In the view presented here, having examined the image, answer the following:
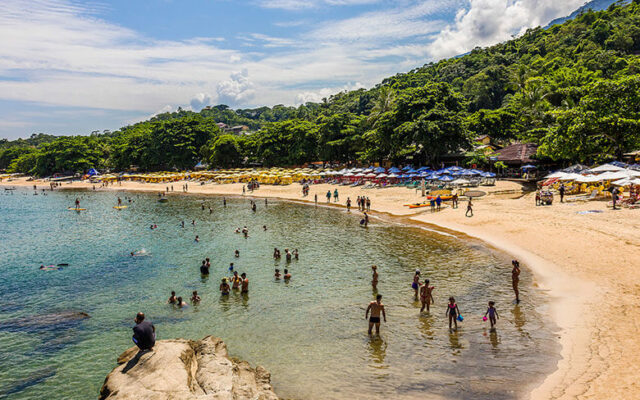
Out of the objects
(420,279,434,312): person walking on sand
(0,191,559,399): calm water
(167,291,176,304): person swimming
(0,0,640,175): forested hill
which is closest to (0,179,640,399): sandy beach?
(0,191,559,399): calm water

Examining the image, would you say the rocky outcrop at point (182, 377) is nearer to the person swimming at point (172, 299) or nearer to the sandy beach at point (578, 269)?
the person swimming at point (172, 299)

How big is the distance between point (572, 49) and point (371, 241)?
3489 inches

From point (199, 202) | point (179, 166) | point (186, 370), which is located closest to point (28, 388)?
point (186, 370)

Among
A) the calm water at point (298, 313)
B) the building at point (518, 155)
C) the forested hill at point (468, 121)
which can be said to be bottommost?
the calm water at point (298, 313)

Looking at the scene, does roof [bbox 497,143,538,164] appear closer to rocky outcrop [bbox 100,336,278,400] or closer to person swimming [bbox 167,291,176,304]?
person swimming [bbox 167,291,176,304]

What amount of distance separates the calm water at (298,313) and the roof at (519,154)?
2721 centimetres

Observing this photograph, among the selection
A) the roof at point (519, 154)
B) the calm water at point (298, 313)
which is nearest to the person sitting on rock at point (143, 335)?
the calm water at point (298, 313)

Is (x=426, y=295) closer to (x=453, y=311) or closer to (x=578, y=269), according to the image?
(x=453, y=311)

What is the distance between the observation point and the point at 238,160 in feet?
307

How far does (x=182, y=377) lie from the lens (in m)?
10.0

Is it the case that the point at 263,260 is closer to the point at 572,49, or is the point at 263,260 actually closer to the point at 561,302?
the point at 561,302

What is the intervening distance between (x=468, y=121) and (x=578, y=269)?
151ft

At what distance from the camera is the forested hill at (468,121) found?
38.3 metres

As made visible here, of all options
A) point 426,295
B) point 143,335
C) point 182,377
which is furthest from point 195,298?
point 426,295
